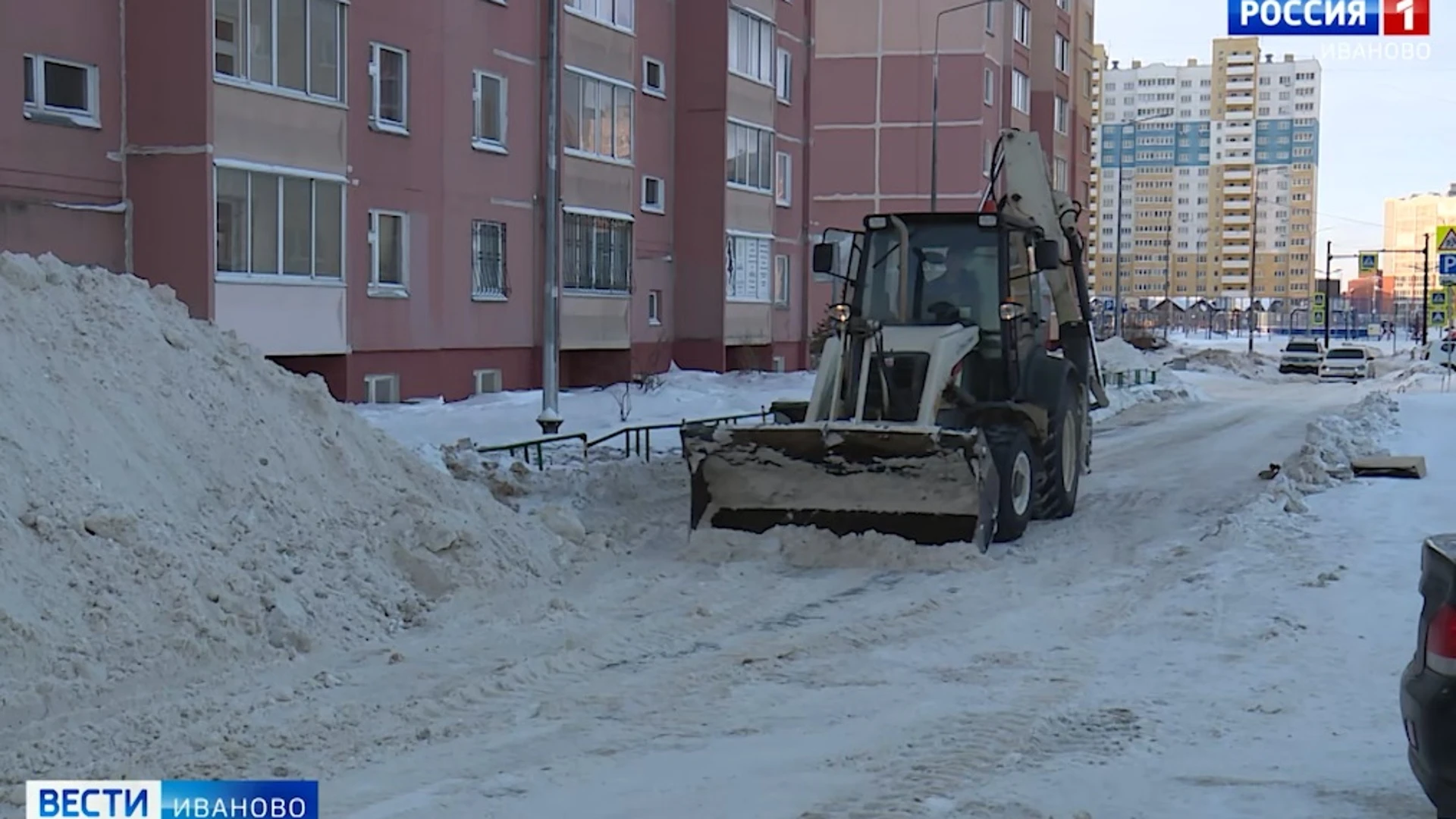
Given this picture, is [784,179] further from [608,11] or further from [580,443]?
[580,443]

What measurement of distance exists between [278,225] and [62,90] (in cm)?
336

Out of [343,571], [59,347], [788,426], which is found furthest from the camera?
[788,426]

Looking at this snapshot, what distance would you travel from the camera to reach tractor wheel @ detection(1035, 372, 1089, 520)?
49.1ft

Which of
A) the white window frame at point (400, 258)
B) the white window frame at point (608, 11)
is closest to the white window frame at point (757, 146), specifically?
the white window frame at point (608, 11)

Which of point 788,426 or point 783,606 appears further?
point 788,426

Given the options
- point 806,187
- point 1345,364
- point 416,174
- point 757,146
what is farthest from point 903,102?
point 416,174

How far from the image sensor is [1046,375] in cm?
1529

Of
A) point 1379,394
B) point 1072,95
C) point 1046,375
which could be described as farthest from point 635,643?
point 1072,95

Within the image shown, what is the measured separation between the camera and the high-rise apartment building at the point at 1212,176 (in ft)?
356

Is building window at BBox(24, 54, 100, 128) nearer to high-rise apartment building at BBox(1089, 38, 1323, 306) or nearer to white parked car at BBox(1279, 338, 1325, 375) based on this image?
white parked car at BBox(1279, 338, 1325, 375)

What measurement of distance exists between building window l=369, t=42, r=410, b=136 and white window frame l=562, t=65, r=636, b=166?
14.4 feet

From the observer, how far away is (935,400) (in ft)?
44.4

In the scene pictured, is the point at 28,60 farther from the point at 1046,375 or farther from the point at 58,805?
the point at 58,805

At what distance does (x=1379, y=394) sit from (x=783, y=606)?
74.9ft
